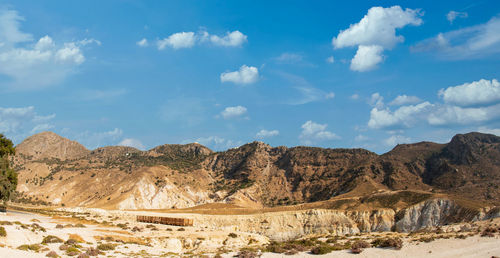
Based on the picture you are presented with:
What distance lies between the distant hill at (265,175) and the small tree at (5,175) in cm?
5375

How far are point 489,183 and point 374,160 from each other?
40158mm

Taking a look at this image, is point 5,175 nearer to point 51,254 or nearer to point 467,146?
point 51,254

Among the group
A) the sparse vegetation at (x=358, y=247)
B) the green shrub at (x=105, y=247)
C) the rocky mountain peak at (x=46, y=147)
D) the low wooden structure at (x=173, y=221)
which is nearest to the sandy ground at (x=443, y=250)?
the sparse vegetation at (x=358, y=247)

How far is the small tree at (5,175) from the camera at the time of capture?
5203 centimetres

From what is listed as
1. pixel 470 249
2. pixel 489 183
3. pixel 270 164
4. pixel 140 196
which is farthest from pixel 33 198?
pixel 489 183

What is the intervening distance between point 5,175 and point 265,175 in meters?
98.4

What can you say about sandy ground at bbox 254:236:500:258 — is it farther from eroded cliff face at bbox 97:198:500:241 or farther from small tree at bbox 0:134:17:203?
small tree at bbox 0:134:17:203

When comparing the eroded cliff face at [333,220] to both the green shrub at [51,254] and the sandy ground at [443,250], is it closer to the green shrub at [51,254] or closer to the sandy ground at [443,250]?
the sandy ground at [443,250]

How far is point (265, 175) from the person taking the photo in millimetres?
141000

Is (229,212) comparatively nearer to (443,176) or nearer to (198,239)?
(198,239)

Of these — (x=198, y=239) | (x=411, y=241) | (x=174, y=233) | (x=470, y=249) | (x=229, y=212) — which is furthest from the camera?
(x=229, y=212)

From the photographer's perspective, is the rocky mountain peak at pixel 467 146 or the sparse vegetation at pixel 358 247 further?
the rocky mountain peak at pixel 467 146

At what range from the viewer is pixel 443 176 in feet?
370

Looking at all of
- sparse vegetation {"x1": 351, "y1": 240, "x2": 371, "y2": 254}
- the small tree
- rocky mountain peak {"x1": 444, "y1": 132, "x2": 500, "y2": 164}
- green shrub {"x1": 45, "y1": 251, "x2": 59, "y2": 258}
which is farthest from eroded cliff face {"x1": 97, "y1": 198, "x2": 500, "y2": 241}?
rocky mountain peak {"x1": 444, "y1": 132, "x2": 500, "y2": 164}
